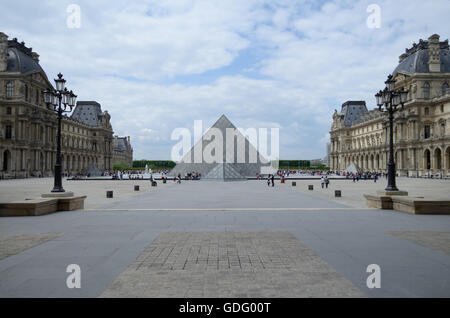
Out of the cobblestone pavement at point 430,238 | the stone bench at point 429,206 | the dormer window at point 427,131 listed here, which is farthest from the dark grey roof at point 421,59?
the cobblestone pavement at point 430,238

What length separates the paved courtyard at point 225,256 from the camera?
153 inches

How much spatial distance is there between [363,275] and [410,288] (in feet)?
1.94

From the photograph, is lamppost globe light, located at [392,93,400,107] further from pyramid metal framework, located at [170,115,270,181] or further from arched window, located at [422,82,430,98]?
arched window, located at [422,82,430,98]

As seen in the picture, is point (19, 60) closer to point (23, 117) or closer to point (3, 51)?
point (3, 51)

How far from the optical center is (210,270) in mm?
4527

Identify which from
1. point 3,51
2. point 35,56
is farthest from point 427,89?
point 35,56

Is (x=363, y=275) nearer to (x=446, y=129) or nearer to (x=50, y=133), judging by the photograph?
(x=446, y=129)

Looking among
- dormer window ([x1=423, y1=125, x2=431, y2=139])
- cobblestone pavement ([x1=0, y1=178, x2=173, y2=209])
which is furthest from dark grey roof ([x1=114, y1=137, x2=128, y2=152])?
cobblestone pavement ([x1=0, y1=178, x2=173, y2=209])

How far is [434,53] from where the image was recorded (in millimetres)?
56312

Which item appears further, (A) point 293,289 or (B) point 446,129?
(B) point 446,129

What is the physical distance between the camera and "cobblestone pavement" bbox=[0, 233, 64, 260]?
221 inches

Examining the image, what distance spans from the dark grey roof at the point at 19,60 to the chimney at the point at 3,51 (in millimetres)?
646
